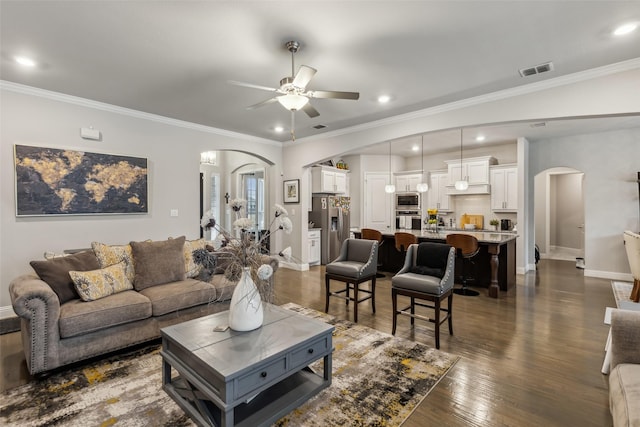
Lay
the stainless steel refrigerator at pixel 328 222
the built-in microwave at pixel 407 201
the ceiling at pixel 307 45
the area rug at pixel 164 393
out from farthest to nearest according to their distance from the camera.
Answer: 1. the built-in microwave at pixel 407 201
2. the stainless steel refrigerator at pixel 328 222
3. the ceiling at pixel 307 45
4. the area rug at pixel 164 393

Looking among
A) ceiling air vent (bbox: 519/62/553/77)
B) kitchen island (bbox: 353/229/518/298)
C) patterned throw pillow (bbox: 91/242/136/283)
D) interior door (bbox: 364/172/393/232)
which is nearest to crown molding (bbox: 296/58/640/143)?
ceiling air vent (bbox: 519/62/553/77)

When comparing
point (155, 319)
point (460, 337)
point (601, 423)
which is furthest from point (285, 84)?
point (601, 423)

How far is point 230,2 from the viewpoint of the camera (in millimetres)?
2211

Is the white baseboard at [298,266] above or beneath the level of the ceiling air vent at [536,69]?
beneath

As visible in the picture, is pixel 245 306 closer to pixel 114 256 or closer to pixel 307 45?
pixel 114 256

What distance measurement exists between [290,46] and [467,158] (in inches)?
239

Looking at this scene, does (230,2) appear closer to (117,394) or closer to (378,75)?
(378,75)

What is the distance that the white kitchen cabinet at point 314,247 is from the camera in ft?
22.9

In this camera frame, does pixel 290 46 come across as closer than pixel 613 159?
Yes

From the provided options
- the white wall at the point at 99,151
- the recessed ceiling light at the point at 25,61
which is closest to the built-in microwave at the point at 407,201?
the white wall at the point at 99,151

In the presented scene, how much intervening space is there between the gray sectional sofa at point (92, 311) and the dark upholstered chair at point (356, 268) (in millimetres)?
1299

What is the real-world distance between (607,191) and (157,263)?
7677 mm

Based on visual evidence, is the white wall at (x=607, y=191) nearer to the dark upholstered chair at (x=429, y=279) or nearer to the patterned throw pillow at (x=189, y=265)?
the dark upholstered chair at (x=429, y=279)

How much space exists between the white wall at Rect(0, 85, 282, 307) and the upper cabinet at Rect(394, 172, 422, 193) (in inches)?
176
